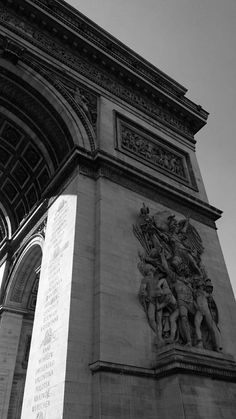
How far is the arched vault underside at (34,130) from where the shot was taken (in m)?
11.9

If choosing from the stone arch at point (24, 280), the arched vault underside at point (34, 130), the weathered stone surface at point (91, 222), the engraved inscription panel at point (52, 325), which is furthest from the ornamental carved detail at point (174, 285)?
the stone arch at point (24, 280)

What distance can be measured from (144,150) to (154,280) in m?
5.97


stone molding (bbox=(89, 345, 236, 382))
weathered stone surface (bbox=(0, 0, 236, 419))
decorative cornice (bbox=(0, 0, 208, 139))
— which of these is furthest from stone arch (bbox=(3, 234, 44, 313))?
decorative cornice (bbox=(0, 0, 208, 139))

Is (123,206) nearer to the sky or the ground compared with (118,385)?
nearer to the sky

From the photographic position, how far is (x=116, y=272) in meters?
8.69

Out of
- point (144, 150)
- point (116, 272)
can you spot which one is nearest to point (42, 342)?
point (116, 272)

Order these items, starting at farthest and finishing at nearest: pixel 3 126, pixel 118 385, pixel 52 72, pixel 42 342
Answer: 1. pixel 3 126
2. pixel 52 72
3. pixel 42 342
4. pixel 118 385

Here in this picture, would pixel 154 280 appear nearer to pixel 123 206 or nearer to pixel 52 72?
pixel 123 206

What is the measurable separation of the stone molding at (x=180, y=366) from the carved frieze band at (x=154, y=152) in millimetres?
7081

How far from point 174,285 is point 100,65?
9.78m

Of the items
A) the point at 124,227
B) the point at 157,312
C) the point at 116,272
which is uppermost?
the point at 124,227

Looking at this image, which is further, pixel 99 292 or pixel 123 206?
pixel 123 206

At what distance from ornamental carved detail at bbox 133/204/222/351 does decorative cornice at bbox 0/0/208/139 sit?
21.0 ft

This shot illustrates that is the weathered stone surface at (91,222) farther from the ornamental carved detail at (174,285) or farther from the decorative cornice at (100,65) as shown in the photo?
the ornamental carved detail at (174,285)
